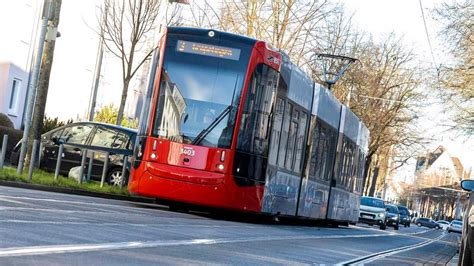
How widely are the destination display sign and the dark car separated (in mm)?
5898

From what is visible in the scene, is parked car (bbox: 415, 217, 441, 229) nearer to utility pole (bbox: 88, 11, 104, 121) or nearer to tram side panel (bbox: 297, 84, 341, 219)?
utility pole (bbox: 88, 11, 104, 121)

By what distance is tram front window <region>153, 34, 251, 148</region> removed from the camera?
17109mm

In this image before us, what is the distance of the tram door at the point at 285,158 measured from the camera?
18469mm

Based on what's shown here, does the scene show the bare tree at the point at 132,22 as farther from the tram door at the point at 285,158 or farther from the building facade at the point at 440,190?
the building facade at the point at 440,190

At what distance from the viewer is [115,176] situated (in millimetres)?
23203

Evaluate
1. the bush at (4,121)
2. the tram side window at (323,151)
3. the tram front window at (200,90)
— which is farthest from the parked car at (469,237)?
the bush at (4,121)

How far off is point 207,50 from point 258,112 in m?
1.60

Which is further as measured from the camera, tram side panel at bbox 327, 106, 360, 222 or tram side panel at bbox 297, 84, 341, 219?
tram side panel at bbox 327, 106, 360, 222

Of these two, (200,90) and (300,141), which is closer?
(200,90)

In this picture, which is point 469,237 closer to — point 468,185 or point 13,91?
point 468,185

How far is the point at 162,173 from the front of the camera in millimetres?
16984

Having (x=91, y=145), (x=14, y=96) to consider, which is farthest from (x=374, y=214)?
(x=91, y=145)

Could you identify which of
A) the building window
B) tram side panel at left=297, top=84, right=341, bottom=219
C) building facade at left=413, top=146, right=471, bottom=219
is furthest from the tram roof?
building facade at left=413, top=146, right=471, bottom=219

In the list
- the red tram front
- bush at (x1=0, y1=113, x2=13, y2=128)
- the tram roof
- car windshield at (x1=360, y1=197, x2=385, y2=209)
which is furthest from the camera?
car windshield at (x1=360, y1=197, x2=385, y2=209)
